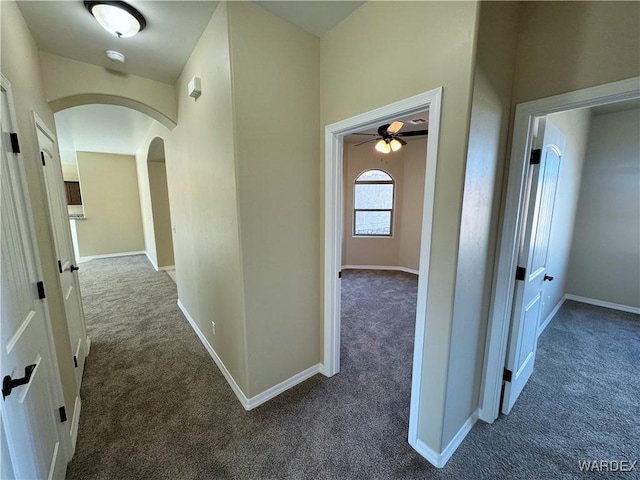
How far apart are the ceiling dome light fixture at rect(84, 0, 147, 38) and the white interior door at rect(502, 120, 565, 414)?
2.61 m

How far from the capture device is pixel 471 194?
4.28 feet

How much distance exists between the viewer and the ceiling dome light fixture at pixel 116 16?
1505 mm

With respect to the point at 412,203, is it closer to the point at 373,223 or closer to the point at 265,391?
the point at 373,223

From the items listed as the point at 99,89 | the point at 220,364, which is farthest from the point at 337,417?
the point at 99,89

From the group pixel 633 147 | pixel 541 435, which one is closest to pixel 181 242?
pixel 541 435

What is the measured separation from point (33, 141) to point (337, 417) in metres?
2.69

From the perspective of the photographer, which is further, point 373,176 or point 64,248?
point 373,176

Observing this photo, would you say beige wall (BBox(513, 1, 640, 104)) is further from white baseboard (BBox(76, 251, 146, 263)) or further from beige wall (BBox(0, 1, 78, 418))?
white baseboard (BBox(76, 251, 146, 263))

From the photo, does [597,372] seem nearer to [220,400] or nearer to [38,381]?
[220,400]

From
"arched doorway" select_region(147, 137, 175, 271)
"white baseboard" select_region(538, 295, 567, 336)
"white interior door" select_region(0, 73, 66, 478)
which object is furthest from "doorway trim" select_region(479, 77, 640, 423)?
"arched doorway" select_region(147, 137, 175, 271)

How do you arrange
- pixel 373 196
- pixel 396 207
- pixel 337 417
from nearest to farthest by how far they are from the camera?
pixel 337 417 < pixel 396 207 < pixel 373 196

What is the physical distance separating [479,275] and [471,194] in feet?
1.74

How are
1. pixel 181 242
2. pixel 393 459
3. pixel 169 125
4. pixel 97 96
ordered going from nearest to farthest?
pixel 393 459 < pixel 97 96 < pixel 169 125 < pixel 181 242

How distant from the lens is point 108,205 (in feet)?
22.2
